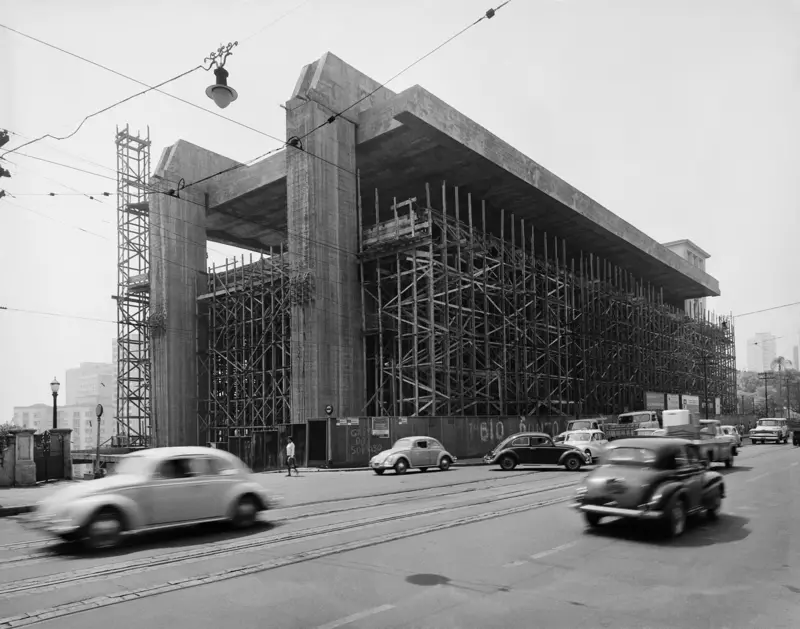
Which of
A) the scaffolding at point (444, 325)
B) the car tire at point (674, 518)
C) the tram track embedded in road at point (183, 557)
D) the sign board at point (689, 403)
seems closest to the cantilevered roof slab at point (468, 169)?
the scaffolding at point (444, 325)

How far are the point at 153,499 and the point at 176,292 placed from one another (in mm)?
35889

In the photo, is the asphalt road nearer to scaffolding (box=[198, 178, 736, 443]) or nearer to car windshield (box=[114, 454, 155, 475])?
car windshield (box=[114, 454, 155, 475])

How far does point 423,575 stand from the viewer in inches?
306

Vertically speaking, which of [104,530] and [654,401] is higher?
[104,530]

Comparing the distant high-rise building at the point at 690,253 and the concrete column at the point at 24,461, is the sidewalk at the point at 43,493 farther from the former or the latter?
the distant high-rise building at the point at 690,253

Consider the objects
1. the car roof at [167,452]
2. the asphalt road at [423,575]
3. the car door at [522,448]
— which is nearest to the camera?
the asphalt road at [423,575]

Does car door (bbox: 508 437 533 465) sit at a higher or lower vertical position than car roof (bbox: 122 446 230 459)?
lower

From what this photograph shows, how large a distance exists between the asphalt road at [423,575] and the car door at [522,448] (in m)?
12.2

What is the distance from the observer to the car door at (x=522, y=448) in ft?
81.4

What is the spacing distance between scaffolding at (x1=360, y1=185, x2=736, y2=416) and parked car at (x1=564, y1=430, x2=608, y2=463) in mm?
8736

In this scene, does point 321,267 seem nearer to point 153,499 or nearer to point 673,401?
point 153,499

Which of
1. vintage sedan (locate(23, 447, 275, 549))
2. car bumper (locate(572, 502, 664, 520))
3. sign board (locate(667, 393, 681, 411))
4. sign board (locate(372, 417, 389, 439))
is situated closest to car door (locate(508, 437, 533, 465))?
sign board (locate(372, 417, 389, 439))

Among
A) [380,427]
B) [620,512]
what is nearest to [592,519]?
[620,512]

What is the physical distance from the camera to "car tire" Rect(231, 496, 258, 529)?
11.3 m
